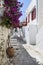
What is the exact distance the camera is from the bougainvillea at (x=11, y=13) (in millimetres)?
5828

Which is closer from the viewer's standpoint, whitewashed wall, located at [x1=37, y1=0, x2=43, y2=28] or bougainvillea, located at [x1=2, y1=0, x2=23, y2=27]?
bougainvillea, located at [x1=2, y1=0, x2=23, y2=27]

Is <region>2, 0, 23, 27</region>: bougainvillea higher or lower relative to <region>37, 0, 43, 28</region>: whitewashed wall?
higher

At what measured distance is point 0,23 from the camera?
5.86 m

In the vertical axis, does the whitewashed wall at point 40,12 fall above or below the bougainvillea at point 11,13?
below

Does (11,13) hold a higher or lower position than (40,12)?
higher

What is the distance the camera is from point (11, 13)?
5.86 metres

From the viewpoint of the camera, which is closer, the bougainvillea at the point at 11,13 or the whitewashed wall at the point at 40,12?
the bougainvillea at the point at 11,13

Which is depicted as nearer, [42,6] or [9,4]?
[9,4]

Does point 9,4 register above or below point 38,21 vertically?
above

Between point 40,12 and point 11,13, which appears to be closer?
point 11,13

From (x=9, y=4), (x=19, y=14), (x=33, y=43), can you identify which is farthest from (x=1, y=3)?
(x=33, y=43)

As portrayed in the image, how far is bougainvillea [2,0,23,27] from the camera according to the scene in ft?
19.1

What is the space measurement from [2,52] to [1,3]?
4.63 feet

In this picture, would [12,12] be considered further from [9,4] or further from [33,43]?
[33,43]
